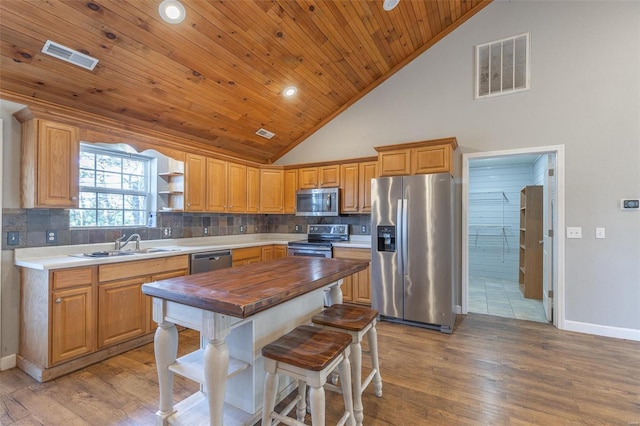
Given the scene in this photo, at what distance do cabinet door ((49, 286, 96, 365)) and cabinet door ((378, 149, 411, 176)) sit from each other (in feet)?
11.0

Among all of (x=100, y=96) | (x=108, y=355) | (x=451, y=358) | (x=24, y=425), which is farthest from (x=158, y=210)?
(x=451, y=358)

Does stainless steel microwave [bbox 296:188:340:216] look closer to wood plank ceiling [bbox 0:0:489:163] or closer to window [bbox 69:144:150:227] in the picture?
wood plank ceiling [bbox 0:0:489:163]

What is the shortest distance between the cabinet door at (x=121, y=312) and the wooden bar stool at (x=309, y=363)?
1999 millimetres

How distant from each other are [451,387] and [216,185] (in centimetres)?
360

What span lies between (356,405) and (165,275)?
2.37m

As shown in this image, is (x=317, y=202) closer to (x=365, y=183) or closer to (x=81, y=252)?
(x=365, y=183)

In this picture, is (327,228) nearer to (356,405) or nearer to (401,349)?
(401,349)

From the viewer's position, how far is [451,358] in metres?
2.75

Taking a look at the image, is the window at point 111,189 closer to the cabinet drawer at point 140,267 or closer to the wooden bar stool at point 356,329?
the cabinet drawer at point 140,267

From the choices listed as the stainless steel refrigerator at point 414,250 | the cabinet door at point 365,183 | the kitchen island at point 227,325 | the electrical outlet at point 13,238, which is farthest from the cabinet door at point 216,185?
the kitchen island at point 227,325

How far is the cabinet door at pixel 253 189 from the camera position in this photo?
15.7 ft

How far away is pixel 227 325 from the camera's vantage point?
1.50 m

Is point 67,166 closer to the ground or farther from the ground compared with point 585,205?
farther from the ground

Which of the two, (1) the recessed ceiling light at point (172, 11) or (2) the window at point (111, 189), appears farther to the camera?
(2) the window at point (111, 189)
